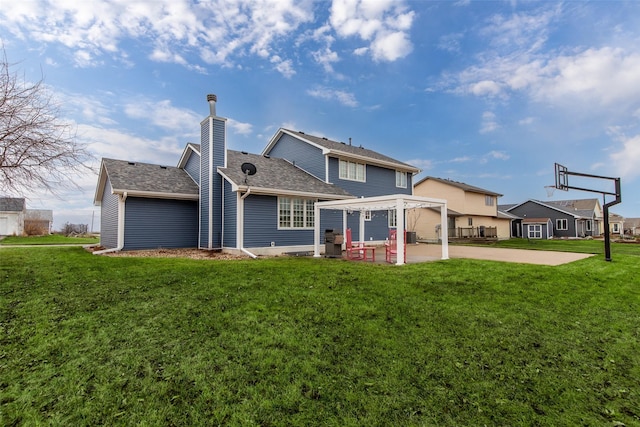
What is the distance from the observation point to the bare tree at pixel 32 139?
24.8 feet

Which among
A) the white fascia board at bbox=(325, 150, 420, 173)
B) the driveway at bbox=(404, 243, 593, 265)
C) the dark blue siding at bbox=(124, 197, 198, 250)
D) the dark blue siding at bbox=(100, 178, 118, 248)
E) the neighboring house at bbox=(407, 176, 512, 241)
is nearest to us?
the driveway at bbox=(404, 243, 593, 265)

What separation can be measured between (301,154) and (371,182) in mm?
4509

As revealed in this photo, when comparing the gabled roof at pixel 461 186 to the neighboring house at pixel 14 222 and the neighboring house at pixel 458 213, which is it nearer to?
the neighboring house at pixel 458 213

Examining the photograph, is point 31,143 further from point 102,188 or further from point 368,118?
point 368,118

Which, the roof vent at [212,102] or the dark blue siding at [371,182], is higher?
the roof vent at [212,102]

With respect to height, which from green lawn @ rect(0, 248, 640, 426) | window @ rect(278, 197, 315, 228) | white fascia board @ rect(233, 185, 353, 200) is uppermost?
white fascia board @ rect(233, 185, 353, 200)

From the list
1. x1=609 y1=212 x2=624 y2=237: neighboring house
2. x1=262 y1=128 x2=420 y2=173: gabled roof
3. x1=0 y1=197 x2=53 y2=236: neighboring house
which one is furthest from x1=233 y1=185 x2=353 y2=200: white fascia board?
x1=609 y1=212 x2=624 y2=237: neighboring house

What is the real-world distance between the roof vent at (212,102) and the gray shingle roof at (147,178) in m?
3.84

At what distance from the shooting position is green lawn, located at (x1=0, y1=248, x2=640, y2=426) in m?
3.25

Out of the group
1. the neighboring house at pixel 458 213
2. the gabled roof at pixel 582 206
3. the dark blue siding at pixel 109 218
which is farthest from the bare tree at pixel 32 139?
the gabled roof at pixel 582 206

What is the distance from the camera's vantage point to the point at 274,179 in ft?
48.4

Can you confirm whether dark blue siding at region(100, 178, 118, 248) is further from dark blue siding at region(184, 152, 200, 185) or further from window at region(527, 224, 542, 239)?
window at region(527, 224, 542, 239)

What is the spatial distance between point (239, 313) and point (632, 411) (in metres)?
5.23

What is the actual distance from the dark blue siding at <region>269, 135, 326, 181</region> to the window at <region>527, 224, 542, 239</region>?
33393mm
